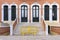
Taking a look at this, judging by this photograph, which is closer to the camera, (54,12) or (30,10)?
(30,10)

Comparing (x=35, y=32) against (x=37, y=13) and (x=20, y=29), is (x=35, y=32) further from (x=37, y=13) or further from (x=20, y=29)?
(x=37, y=13)

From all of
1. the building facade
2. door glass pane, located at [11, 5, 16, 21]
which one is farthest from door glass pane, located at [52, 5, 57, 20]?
door glass pane, located at [11, 5, 16, 21]

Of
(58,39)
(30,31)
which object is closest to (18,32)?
(30,31)

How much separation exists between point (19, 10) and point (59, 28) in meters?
10.3

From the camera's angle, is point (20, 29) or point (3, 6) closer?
point (20, 29)

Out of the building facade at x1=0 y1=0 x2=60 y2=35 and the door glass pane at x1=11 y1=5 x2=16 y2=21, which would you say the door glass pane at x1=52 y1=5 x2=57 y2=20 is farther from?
the door glass pane at x1=11 y1=5 x2=16 y2=21

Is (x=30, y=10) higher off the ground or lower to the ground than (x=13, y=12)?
higher

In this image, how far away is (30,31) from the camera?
26125 mm

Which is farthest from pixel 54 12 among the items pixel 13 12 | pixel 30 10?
pixel 13 12

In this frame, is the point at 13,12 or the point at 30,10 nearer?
the point at 30,10

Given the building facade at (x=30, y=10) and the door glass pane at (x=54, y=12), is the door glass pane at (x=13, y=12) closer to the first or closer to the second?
the building facade at (x=30, y=10)

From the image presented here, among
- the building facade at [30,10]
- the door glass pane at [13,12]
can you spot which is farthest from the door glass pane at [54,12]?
the door glass pane at [13,12]

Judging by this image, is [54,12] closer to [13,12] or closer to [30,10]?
[30,10]

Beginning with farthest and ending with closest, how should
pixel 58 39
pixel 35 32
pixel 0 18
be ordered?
pixel 0 18 < pixel 35 32 < pixel 58 39
